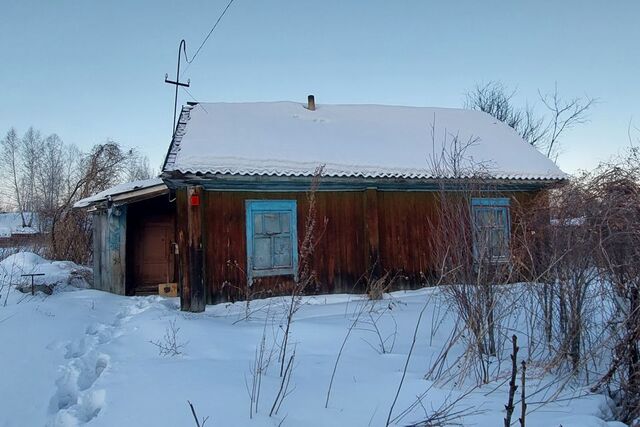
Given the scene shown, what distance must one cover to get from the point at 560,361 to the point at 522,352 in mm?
868

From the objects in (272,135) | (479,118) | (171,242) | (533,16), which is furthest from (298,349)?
(533,16)

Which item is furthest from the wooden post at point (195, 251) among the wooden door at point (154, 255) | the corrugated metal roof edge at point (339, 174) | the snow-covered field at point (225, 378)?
the wooden door at point (154, 255)

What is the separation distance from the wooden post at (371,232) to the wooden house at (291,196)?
0.06 feet

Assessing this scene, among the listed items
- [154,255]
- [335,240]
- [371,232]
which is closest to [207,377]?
[335,240]

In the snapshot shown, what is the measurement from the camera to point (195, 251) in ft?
23.0

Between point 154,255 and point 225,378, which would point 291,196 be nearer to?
point 225,378

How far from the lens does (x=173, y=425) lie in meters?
2.50

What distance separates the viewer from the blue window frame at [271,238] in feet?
25.1

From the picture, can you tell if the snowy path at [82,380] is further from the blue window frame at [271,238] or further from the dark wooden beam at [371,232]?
the dark wooden beam at [371,232]

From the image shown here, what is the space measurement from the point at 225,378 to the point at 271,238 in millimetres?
4654

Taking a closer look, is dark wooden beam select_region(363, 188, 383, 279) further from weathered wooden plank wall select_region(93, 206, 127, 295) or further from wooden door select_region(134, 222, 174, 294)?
weathered wooden plank wall select_region(93, 206, 127, 295)

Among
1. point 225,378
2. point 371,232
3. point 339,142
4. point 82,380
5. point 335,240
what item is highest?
point 339,142

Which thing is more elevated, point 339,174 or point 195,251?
point 339,174

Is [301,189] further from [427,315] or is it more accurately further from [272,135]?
[427,315]
